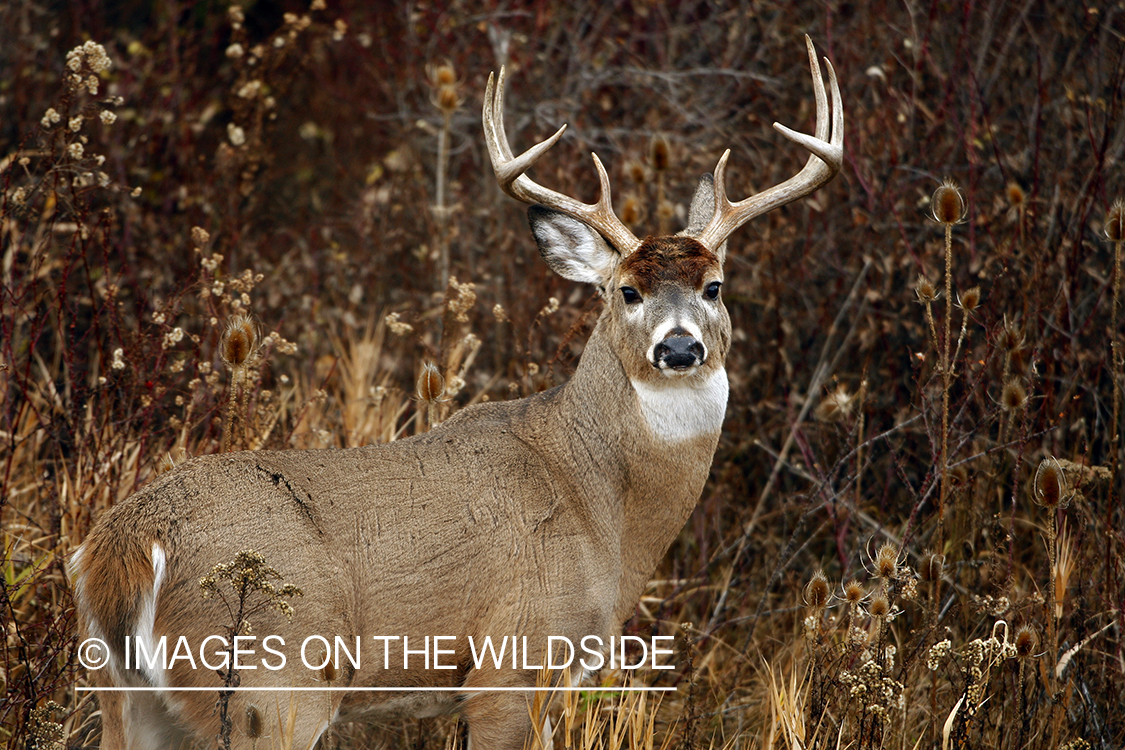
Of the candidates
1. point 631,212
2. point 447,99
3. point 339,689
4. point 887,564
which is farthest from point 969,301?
point 447,99

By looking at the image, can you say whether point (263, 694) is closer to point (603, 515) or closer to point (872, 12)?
point (603, 515)

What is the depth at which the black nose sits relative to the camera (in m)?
3.78

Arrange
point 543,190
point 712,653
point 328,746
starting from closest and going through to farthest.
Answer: point 328,746
point 543,190
point 712,653

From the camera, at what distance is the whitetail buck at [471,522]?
10.7ft

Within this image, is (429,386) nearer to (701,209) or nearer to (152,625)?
(701,209)

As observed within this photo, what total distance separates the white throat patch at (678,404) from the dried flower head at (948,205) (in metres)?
0.93

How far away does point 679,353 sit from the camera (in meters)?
3.78

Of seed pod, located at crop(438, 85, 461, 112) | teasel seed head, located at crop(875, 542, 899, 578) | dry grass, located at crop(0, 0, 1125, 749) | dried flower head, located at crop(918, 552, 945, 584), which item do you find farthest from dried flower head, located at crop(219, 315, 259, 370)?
seed pod, located at crop(438, 85, 461, 112)

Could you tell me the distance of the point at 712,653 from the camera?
4750 mm

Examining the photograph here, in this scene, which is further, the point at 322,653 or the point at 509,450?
the point at 509,450

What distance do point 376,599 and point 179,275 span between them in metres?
4.07

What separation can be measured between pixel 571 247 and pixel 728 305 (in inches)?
95.3

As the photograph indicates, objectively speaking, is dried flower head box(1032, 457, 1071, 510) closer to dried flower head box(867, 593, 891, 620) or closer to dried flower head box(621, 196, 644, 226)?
dried flower head box(867, 593, 891, 620)

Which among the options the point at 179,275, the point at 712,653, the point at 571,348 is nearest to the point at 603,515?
the point at 712,653
